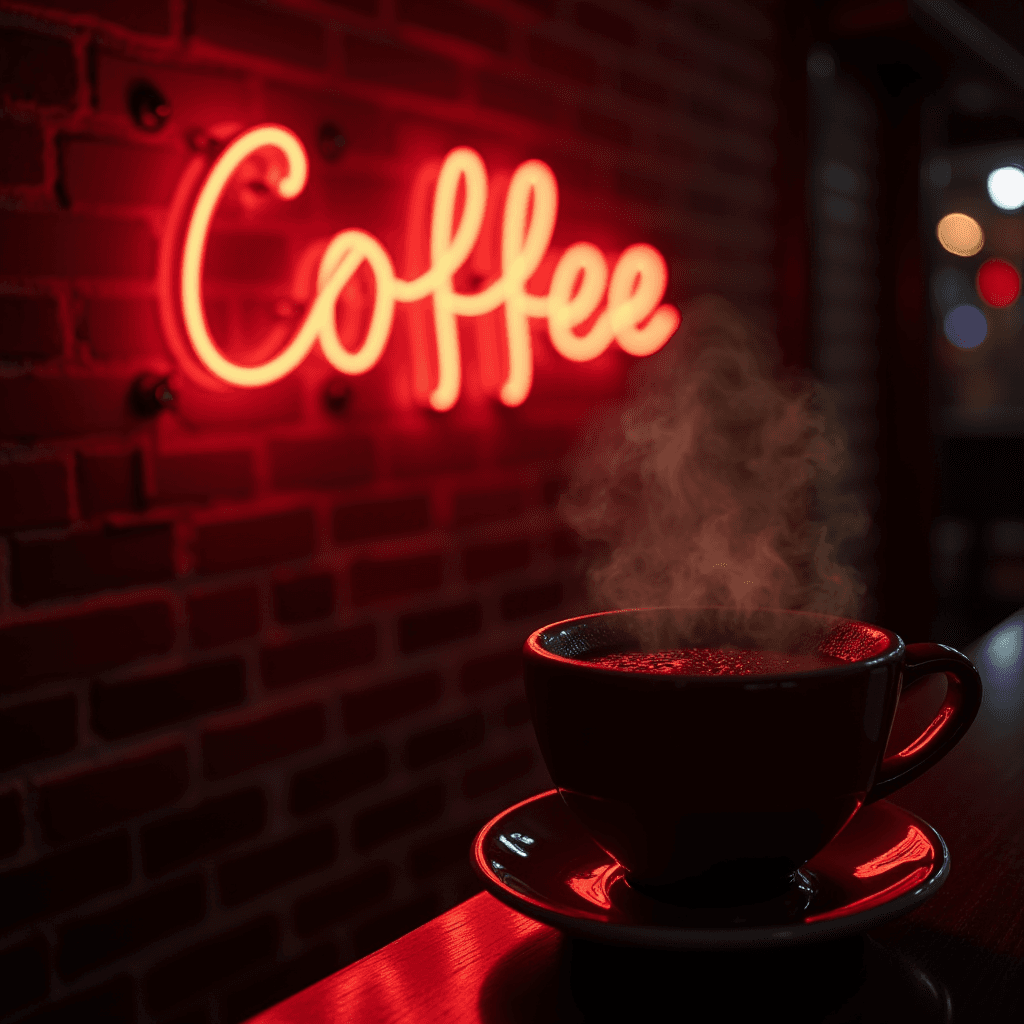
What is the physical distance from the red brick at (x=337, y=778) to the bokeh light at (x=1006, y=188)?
235 inches

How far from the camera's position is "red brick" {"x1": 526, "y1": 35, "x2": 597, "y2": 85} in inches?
69.0

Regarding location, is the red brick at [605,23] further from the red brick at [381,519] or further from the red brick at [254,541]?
the red brick at [254,541]

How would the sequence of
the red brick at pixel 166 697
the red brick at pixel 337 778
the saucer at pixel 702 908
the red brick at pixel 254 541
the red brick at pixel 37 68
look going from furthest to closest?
the red brick at pixel 337 778 < the red brick at pixel 254 541 < the red brick at pixel 166 697 < the red brick at pixel 37 68 < the saucer at pixel 702 908

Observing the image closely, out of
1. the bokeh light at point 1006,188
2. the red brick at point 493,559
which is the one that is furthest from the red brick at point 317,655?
the bokeh light at point 1006,188

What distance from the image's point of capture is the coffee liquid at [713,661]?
20.6 inches

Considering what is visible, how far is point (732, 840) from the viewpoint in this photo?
0.46m

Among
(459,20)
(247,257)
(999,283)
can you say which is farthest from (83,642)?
(999,283)

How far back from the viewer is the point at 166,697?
121cm

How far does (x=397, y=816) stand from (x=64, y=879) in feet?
1.75

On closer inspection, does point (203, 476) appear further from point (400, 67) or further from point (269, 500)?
point (400, 67)

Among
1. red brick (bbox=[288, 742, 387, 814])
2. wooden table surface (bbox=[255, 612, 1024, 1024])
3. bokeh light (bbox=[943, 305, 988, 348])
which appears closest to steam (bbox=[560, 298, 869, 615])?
red brick (bbox=[288, 742, 387, 814])

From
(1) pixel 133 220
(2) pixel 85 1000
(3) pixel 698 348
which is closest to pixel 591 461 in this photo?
(3) pixel 698 348

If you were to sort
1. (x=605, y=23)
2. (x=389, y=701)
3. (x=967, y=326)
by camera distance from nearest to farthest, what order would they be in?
(x=389, y=701), (x=605, y=23), (x=967, y=326)

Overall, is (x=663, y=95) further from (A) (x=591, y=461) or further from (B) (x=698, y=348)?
(A) (x=591, y=461)
